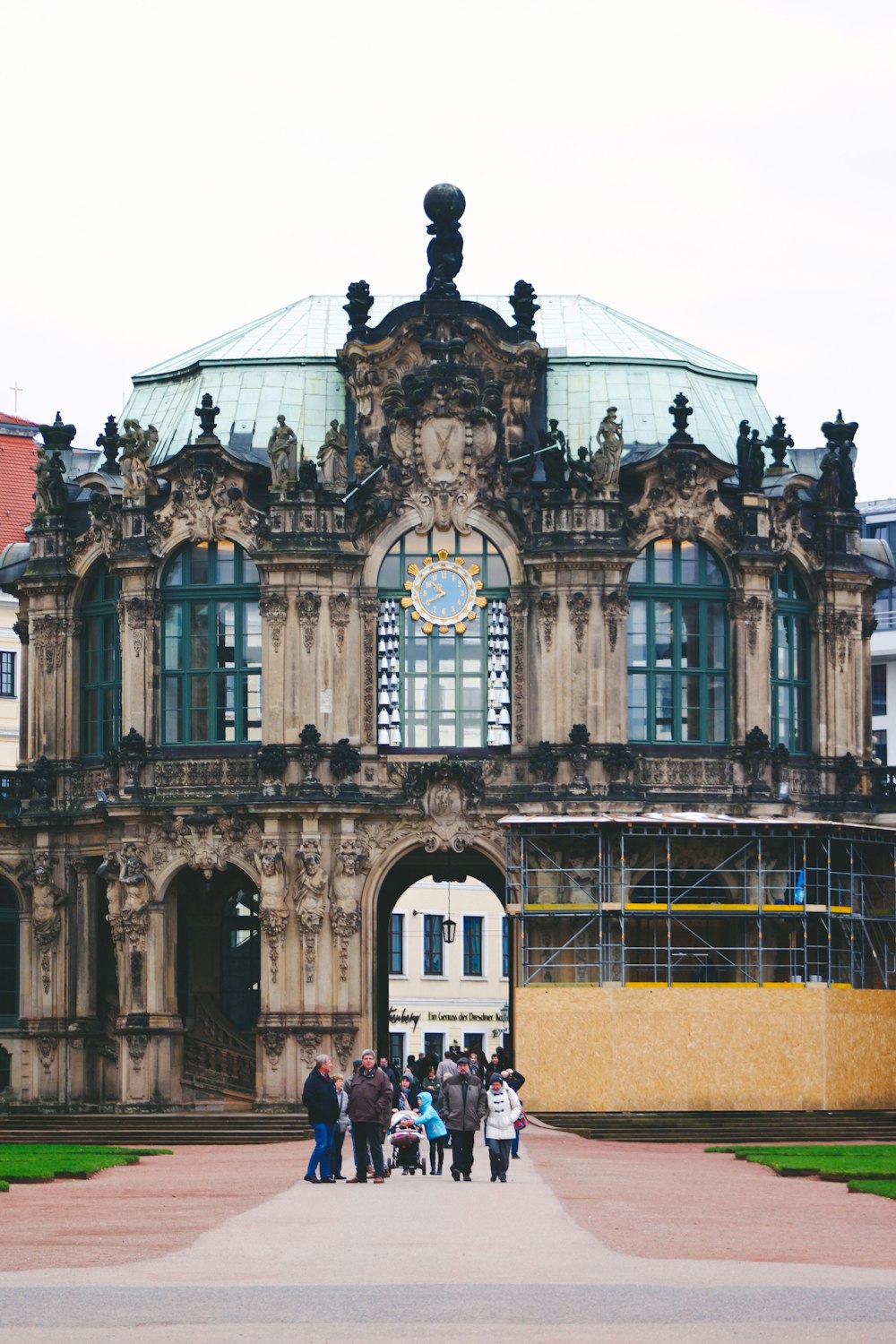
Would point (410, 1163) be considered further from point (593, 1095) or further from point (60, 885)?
point (60, 885)

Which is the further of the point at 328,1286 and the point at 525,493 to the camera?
the point at 525,493

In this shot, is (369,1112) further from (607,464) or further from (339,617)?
(607,464)

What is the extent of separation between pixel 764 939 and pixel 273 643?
43.9ft

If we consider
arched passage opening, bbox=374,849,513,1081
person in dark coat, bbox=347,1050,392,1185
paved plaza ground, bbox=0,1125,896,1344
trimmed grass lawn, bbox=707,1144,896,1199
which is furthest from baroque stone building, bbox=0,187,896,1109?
arched passage opening, bbox=374,849,513,1081

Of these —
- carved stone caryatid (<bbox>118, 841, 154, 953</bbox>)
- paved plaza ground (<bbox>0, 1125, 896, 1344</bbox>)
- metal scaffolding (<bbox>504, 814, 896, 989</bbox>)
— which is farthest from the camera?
carved stone caryatid (<bbox>118, 841, 154, 953</bbox>)

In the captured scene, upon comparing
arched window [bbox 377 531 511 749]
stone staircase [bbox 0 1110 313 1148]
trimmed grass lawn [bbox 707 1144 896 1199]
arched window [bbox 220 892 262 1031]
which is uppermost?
arched window [bbox 377 531 511 749]

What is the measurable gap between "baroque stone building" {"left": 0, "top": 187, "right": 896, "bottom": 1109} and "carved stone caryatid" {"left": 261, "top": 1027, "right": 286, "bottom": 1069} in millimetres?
65

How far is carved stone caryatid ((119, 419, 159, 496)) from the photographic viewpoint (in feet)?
231

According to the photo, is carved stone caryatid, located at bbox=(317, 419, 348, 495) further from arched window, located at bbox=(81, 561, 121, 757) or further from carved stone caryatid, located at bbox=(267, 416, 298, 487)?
arched window, located at bbox=(81, 561, 121, 757)

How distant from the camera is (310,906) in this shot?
6819cm

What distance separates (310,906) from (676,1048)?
9469 millimetres

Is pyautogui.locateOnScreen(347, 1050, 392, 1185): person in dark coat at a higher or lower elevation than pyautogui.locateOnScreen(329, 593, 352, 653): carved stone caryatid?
lower

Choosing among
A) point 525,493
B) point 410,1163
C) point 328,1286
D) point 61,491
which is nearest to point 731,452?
point 525,493

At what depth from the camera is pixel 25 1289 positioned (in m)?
26.8
